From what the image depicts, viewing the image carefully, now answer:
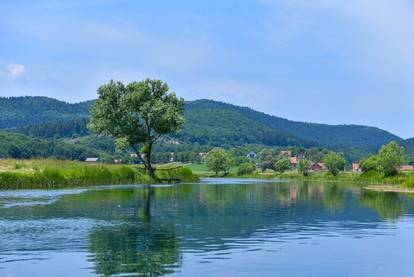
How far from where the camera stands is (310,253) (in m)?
26.8

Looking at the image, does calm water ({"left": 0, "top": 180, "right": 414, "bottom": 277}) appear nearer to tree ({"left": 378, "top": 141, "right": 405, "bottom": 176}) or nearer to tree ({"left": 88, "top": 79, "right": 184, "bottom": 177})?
tree ({"left": 88, "top": 79, "right": 184, "bottom": 177})

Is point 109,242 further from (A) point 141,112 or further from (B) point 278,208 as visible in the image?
(A) point 141,112

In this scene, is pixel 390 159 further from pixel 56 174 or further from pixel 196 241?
pixel 196 241

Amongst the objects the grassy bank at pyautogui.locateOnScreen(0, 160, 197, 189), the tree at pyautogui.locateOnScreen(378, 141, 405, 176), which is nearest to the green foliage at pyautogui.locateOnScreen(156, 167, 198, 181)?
the grassy bank at pyautogui.locateOnScreen(0, 160, 197, 189)

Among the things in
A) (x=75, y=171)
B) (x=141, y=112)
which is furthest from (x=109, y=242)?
(x=141, y=112)

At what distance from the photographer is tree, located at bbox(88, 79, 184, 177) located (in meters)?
103

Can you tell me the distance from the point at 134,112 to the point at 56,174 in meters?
35.1

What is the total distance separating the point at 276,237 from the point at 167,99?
76.7 meters

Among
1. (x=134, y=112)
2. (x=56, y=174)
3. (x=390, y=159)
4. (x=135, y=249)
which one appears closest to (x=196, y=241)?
(x=135, y=249)

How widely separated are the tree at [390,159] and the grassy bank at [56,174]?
217 ft

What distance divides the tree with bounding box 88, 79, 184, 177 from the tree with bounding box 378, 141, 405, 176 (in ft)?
180

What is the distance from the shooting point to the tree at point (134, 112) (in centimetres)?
10269

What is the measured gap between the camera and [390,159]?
13350 cm

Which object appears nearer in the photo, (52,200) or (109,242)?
(109,242)
